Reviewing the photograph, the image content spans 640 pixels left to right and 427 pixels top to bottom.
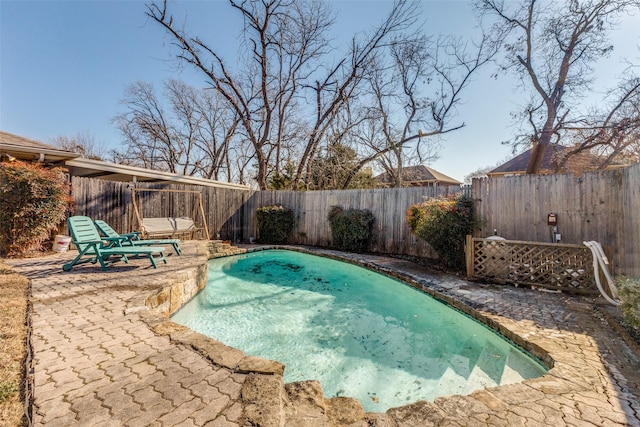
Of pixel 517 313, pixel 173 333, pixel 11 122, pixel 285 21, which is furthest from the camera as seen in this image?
pixel 11 122

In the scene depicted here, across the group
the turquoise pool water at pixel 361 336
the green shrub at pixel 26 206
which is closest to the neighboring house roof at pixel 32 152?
the green shrub at pixel 26 206

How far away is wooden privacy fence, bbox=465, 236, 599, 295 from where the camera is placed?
4.37m

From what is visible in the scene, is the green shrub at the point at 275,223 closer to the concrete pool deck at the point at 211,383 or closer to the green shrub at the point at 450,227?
the green shrub at the point at 450,227

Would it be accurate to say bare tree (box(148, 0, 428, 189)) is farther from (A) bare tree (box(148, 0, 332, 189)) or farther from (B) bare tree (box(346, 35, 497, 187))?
(B) bare tree (box(346, 35, 497, 187))

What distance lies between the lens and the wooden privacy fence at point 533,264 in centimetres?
437

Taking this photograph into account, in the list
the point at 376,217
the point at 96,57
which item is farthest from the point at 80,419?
the point at 96,57

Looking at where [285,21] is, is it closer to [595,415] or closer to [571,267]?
[571,267]

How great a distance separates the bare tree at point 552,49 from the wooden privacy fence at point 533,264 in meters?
7.83

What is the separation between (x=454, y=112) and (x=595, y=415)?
14.7 metres

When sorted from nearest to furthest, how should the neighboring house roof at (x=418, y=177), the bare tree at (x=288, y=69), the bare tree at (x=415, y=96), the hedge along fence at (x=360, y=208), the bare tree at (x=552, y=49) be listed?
the hedge along fence at (x=360, y=208) → the bare tree at (x=552, y=49) → the bare tree at (x=288, y=69) → the bare tree at (x=415, y=96) → the neighboring house roof at (x=418, y=177)

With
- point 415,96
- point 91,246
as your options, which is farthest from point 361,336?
point 415,96

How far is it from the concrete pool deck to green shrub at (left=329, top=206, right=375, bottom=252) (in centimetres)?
526

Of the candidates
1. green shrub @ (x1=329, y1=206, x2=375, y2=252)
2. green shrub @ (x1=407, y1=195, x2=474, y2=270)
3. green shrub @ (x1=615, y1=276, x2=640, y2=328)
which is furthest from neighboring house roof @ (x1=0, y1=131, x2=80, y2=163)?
green shrub @ (x1=615, y1=276, x2=640, y2=328)

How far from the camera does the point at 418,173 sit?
21.0 meters
